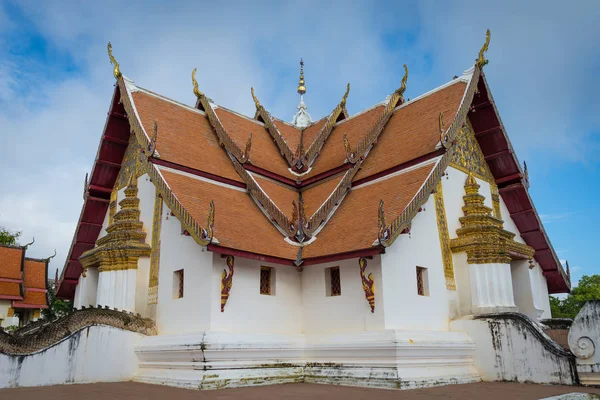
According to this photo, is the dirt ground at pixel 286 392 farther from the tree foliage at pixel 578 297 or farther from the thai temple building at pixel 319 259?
the tree foliage at pixel 578 297

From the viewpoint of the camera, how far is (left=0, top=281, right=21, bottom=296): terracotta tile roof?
19.2m

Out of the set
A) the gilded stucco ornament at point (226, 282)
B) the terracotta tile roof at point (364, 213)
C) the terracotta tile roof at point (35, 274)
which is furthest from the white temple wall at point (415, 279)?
the terracotta tile roof at point (35, 274)

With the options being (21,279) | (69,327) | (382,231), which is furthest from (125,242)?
(21,279)

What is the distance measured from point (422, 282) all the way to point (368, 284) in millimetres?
1252

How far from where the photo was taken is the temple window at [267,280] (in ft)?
29.2

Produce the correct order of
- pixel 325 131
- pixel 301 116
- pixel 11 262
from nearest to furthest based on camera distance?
pixel 325 131 < pixel 301 116 < pixel 11 262

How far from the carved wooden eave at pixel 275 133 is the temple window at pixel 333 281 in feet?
12.8

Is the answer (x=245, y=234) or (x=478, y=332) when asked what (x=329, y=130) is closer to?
(x=245, y=234)

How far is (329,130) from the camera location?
43.8 ft

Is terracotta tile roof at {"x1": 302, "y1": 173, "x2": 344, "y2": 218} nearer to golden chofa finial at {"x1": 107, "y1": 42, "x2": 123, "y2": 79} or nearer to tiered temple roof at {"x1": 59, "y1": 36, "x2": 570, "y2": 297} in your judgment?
tiered temple roof at {"x1": 59, "y1": 36, "x2": 570, "y2": 297}

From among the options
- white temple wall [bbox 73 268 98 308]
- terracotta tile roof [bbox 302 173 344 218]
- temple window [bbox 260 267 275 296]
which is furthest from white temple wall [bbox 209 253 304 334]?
white temple wall [bbox 73 268 98 308]

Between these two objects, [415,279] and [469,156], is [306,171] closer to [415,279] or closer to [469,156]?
[469,156]

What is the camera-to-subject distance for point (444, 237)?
9.34m

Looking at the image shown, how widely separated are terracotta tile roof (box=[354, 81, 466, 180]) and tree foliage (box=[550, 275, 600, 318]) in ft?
59.7
